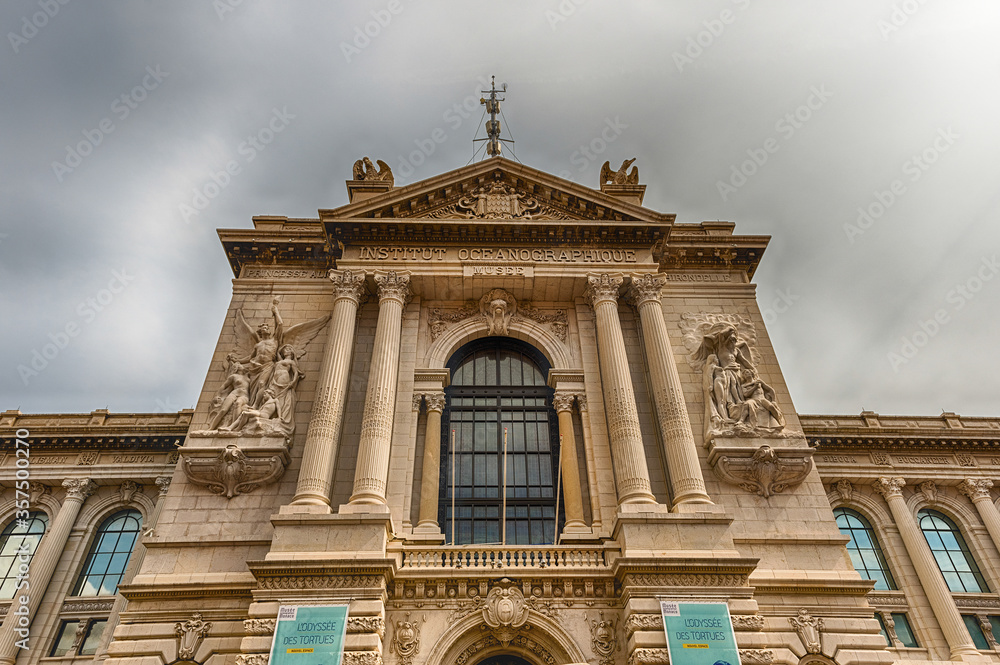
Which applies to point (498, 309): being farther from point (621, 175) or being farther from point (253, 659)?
point (253, 659)

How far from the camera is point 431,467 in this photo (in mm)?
20141

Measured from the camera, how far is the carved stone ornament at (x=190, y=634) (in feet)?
53.9

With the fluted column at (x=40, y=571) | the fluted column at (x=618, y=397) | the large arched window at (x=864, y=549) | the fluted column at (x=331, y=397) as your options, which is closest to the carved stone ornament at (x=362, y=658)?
the fluted column at (x=331, y=397)

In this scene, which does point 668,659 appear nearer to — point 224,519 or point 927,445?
point 224,519

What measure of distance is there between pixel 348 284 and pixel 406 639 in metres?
11.8

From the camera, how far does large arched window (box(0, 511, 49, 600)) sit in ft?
84.1

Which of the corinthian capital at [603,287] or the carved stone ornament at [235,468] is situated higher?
the corinthian capital at [603,287]

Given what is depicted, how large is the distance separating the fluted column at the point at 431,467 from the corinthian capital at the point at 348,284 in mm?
4502

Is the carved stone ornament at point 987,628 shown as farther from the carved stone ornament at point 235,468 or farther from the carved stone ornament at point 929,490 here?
the carved stone ornament at point 235,468

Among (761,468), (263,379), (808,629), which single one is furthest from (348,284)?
(808,629)

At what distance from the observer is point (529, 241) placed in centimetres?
2430

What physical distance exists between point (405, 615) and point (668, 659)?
6.45 m

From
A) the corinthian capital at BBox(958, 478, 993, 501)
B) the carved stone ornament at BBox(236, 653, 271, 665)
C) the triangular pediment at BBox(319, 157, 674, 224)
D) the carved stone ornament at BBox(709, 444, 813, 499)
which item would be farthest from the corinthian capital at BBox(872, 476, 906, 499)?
the carved stone ornament at BBox(236, 653, 271, 665)

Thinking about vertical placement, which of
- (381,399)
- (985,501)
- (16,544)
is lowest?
(16,544)
